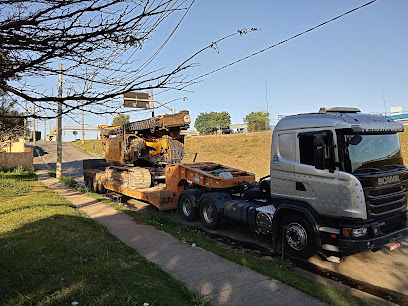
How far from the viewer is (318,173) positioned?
5574 millimetres

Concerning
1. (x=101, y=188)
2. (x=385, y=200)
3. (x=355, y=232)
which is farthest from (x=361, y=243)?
(x=101, y=188)

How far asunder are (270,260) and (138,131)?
8282 mm

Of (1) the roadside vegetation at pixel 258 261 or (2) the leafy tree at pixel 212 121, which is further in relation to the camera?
(2) the leafy tree at pixel 212 121

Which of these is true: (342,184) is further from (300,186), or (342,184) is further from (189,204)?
(189,204)

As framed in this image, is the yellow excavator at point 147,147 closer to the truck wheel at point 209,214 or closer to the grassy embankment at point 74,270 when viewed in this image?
the truck wheel at point 209,214

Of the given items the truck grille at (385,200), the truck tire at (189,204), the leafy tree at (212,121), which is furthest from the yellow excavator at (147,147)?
the leafy tree at (212,121)

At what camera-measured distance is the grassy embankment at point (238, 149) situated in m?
28.1

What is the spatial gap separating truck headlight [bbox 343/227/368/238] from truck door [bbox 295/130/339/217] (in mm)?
309

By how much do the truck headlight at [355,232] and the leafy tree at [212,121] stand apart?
122 metres

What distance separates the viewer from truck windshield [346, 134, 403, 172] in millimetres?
5375

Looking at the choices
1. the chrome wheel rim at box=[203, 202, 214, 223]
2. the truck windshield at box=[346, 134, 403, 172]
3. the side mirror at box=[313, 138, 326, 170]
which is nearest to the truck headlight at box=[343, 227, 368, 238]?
the truck windshield at box=[346, 134, 403, 172]

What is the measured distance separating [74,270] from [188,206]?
4960 millimetres

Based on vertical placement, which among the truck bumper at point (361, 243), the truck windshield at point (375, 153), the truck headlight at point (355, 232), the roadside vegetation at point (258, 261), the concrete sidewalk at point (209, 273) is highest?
the truck windshield at point (375, 153)

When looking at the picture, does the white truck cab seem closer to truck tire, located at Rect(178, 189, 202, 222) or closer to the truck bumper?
the truck bumper
